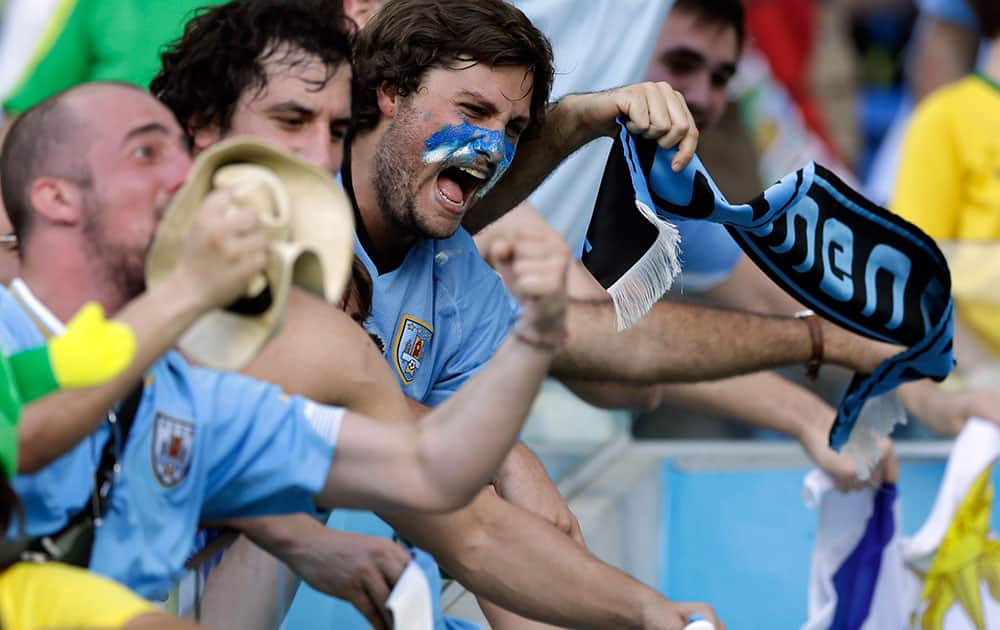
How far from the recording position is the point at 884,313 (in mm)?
3266

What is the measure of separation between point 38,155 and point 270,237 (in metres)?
0.38

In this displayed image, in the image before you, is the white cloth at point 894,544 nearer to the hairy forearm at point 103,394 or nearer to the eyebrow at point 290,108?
the eyebrow at point 290,108

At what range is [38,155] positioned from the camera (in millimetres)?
2035

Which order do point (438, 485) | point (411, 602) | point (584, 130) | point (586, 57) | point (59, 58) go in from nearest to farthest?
point (438, 485) → point (411, 602) → point (584, 130) → point (59, 58) → point (586, 57)

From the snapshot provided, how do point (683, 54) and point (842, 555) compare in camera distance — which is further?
point (683, 54)

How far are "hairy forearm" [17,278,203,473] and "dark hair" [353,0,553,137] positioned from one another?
3.77ft

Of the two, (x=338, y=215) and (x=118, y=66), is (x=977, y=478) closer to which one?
(x=118, y=66)

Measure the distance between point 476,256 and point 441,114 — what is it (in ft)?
1.05

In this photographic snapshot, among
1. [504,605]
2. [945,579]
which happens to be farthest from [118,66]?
[945,579]

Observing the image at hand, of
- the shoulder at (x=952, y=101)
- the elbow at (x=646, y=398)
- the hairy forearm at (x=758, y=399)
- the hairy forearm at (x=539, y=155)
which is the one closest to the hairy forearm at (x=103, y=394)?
the hairy forearm at (x=539, y=155)

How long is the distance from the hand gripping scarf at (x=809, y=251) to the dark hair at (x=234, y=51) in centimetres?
55

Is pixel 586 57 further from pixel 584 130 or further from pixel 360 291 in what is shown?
pixel 360 291

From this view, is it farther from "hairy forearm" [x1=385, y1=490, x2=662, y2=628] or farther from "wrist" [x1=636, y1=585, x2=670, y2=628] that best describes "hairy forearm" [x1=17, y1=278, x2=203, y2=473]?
"wrist" [x1=636, y1=585, x2=670, y2=628]

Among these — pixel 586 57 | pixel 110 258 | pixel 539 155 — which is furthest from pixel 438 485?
pixel 586 57
